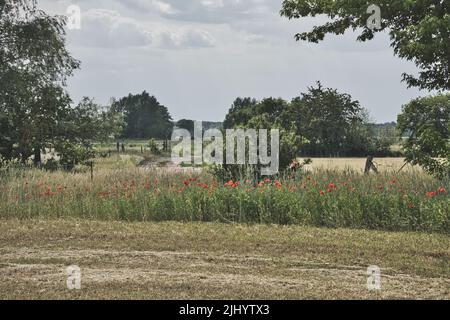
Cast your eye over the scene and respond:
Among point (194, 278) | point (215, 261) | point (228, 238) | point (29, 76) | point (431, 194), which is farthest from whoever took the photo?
point (29, 76)

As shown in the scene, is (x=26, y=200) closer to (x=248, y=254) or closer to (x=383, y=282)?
(x=248, y=254)

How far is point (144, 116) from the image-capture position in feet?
235

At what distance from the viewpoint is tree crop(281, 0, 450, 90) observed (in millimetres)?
11531

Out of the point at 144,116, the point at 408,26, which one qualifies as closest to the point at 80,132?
the point at 408,26

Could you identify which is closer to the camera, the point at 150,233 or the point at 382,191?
the point at 150,233

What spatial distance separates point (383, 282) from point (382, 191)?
480cm

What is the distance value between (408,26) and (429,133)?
227 cm

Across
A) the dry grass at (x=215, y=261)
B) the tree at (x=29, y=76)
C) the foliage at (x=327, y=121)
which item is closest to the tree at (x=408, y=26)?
the dry grass at (x=215, y=261)

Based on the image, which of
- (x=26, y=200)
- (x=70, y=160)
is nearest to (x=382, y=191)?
(x=26, y=200)

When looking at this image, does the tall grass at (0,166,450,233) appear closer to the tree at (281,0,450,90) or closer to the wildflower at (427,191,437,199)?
the wildflower at (427,191,437,199)

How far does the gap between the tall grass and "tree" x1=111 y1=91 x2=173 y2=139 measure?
186ft

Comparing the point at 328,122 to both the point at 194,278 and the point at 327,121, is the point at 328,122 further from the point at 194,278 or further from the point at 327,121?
the point at 194,278

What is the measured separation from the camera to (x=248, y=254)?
8406 mm

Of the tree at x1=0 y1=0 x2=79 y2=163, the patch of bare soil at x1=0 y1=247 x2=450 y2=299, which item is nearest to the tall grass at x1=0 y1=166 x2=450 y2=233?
the patch of bare soil at x1=0 y1=247 x2=450 y2=299
